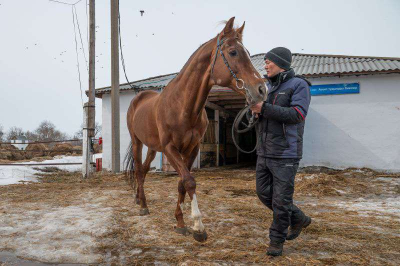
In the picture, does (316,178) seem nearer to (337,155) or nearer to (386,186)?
(386,186)

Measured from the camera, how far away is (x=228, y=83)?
2.83 m

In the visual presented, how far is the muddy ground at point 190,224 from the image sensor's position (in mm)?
2656

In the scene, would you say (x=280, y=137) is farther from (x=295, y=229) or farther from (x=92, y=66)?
(x=92, y=66)

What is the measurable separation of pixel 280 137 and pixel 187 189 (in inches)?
44.9

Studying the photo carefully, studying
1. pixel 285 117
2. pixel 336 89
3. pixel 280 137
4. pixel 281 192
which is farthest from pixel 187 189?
pixel 336 89

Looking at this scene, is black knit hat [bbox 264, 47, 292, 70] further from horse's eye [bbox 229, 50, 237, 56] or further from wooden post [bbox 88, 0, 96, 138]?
wooden post [bbox 88, 0, 96, 138]

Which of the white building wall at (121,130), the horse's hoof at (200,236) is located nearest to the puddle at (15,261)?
the horse's hoof at (200,236)

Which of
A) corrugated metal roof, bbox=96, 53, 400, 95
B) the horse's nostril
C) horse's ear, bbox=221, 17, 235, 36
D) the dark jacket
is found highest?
corrugated metal roof, bbox=96, 53, 400, 95

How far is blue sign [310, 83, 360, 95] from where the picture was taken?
9.73m

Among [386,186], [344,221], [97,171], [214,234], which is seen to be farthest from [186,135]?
[97,171]

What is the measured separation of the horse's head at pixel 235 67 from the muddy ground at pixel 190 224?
1487mm

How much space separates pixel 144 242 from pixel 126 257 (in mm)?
395

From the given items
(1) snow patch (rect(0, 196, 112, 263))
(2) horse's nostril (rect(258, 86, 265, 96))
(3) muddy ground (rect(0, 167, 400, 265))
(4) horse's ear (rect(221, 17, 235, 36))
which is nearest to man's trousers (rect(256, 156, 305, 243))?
(3) muddy ground (rect(0, 167, 400, 265))

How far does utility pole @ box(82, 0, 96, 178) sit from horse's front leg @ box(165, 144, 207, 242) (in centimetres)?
642
